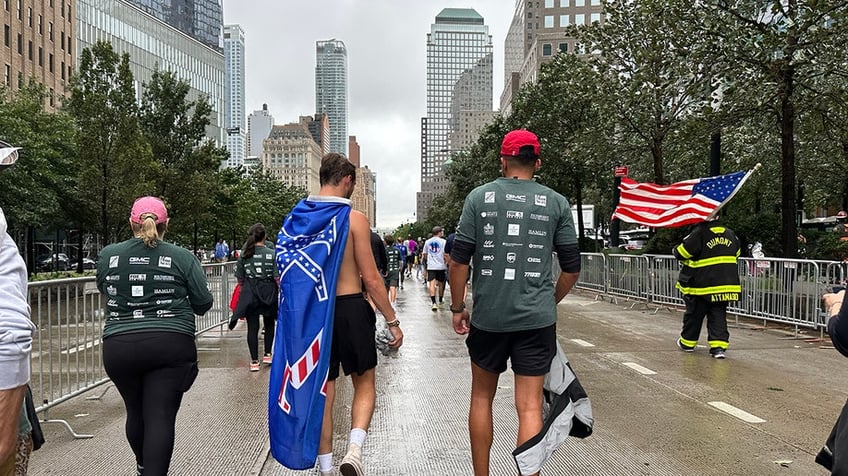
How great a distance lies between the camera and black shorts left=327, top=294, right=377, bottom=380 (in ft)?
13.2

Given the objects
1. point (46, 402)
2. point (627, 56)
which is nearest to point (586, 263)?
point (627, 56)

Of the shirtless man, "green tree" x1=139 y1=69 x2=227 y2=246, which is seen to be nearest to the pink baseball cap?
the shirtless man

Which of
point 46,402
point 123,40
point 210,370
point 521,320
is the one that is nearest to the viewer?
point 521,320

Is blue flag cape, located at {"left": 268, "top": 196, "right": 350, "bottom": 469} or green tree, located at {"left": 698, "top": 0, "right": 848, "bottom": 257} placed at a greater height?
green tree, located at {"left": 698, "top": 0, "right": 848, "bottom": 257}

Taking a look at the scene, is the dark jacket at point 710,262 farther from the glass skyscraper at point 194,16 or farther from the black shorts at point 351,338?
the glass skyscraper at point 194,16

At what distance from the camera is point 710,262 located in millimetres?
8703

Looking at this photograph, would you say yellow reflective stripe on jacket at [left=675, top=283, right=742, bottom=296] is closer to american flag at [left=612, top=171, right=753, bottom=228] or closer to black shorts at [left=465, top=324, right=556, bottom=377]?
american flag at [left=612, top=171, right=753, bottom=228]

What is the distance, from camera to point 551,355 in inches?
152

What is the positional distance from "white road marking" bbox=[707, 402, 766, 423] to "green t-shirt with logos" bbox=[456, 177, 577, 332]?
2909 mm

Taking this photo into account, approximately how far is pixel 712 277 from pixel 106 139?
17894 millimetres

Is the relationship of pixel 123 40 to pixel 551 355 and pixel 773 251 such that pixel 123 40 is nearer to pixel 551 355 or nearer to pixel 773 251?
pixel 773 251

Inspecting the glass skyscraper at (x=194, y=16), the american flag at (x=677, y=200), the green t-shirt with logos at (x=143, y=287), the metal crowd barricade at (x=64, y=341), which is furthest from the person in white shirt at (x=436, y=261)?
the glass skyscraper at (x=194, y=16)

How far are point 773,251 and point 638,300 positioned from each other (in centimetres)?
437

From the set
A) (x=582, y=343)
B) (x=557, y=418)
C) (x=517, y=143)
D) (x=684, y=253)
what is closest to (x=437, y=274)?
(x=582, y=343)
